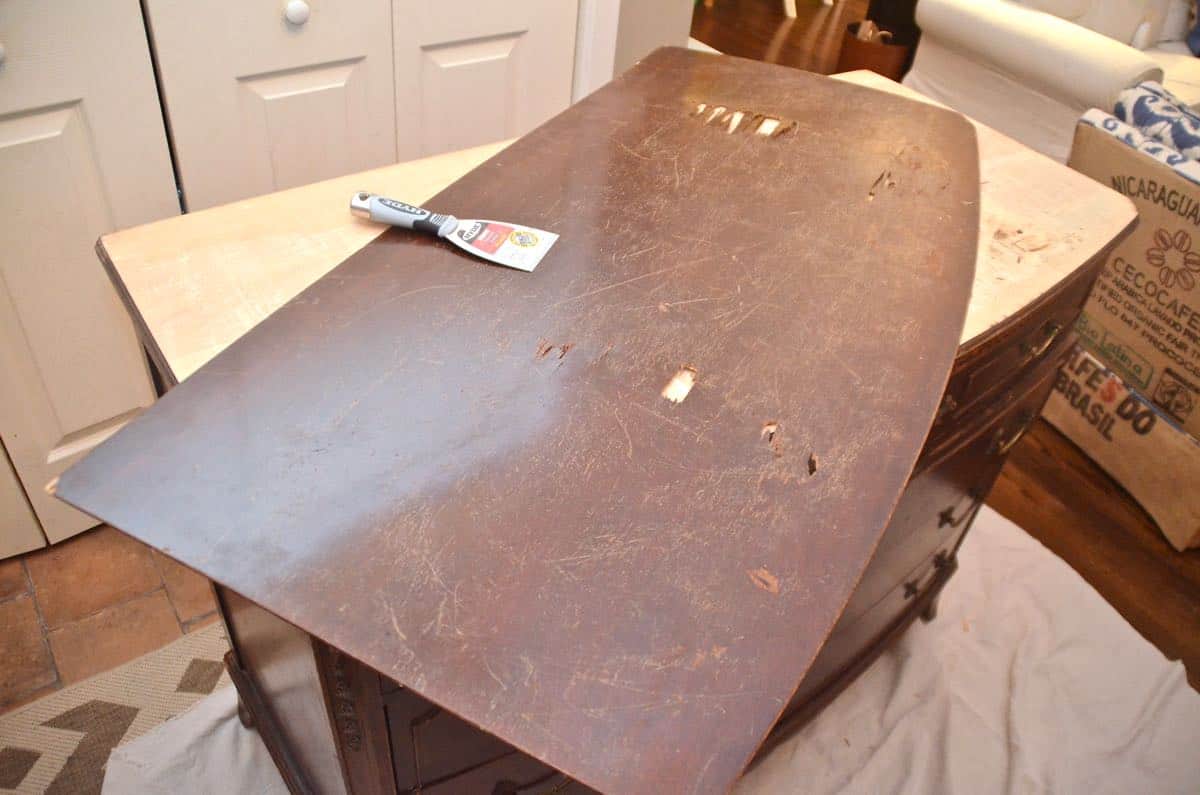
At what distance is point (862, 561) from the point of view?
60 centimetres

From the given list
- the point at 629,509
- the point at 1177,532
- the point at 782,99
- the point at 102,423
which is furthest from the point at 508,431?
the point at 1177,532

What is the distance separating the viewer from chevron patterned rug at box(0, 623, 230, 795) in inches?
48.1

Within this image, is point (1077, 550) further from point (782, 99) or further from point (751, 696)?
point (751, 696)

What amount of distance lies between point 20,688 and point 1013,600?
166 centimetres

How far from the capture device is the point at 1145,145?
155 centimetres

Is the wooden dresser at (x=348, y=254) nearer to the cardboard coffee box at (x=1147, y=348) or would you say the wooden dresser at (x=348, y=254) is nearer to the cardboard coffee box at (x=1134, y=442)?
the cardboard coffee box at (x=1147, y=348)

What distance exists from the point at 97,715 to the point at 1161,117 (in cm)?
209

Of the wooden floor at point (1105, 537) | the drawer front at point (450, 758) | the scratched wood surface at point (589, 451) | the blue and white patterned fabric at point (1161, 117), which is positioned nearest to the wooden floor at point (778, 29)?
the blue and white patterned fabric at point (1161, 117)

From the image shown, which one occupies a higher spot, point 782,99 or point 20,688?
point 782,99

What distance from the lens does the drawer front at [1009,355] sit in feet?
2.83

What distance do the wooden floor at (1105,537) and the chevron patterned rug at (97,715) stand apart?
5.01 feet

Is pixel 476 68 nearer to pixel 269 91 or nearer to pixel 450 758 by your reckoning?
pixel 269 91

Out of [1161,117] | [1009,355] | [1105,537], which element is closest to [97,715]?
[1009,355]

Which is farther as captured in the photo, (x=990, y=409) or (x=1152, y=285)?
(x=1152, y=285)
